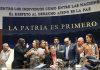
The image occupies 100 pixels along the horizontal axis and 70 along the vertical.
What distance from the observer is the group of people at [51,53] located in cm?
650

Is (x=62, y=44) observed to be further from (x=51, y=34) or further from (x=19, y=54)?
(x=19, y=54)

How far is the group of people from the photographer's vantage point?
21.3 ft

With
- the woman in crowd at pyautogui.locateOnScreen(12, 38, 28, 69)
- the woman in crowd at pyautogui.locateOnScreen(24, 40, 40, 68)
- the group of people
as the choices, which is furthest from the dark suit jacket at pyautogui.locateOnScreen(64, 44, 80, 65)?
the woman in crowd at pyautogui.locateOnScreen(12, 38, 28, 69)

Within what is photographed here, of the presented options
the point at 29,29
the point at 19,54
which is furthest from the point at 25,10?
the point at 19,54

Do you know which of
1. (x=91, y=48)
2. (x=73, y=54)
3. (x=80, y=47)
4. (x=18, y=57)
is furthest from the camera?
(x=80, y=47)

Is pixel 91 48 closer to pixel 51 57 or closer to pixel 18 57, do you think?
pixel 51 57

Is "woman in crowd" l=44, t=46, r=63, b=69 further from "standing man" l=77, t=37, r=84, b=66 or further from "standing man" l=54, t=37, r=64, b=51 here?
"standing man" l=77, t=37, r=84, b=66

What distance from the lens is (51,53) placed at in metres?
6.98

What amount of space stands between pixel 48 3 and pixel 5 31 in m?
1.26

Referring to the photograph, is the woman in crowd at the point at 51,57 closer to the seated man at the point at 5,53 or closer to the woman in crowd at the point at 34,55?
the woman in crowd at the point at 34,55

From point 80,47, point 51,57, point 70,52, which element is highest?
point 80,47

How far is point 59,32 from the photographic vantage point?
297 inches

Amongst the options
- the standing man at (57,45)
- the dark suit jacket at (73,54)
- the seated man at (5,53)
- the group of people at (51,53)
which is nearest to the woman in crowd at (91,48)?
the group of people at (51,53)

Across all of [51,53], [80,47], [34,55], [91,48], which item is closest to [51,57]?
[51,53]
